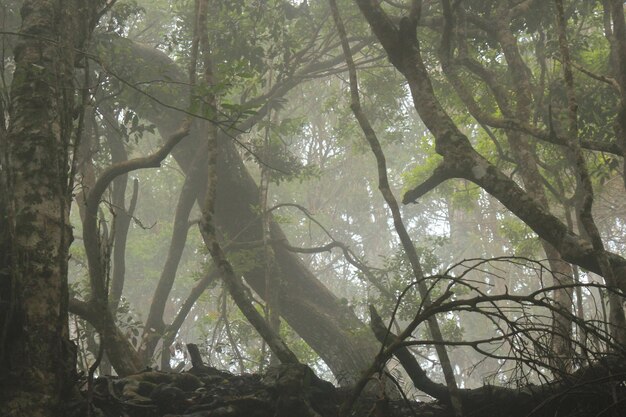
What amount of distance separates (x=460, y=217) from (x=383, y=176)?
2196cm

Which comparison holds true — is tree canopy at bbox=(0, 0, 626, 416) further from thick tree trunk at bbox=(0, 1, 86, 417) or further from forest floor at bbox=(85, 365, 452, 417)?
forest floor at bbox=(85, 365, 452, 417)

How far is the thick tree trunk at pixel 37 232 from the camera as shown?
7.00ft

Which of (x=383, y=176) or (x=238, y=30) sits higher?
(x=238, y=30)

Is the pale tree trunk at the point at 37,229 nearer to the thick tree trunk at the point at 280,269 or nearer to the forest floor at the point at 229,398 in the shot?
the forest floor at the point at 229,398

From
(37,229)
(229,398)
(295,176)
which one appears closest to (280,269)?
(295,176)

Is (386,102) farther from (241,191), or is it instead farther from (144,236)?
(144,236)

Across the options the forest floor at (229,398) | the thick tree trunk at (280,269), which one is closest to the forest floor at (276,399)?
the forest floor at (229,398)

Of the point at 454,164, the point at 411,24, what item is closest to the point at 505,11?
the point at 411,24

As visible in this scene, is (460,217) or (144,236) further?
(460,217)

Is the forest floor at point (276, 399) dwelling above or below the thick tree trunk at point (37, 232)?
below

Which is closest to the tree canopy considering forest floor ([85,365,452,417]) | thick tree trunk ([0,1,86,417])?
thick tree trunk ([0,1,86,417])

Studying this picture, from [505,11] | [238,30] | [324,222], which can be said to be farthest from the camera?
[324,222]

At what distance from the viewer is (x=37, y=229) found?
2.38m

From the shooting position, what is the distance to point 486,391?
9.45 ft
